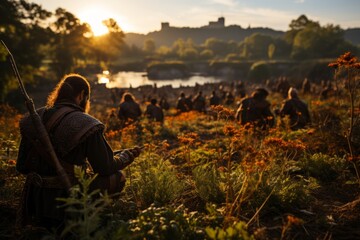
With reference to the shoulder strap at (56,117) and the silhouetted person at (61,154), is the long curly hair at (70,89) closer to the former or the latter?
the silhouetted person at (61,154)

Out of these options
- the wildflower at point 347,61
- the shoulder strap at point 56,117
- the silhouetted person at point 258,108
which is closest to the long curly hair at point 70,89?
the shoulder strap at point 56,117

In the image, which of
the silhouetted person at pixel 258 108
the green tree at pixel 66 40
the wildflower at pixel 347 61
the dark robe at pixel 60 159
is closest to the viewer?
the dark robe at pixel 60 159

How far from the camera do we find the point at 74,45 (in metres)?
54.0

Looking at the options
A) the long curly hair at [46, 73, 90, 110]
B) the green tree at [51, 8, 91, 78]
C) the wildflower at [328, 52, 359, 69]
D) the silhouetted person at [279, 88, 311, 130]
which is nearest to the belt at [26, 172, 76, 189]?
the long curly hair at [46, 73, 90, 110]

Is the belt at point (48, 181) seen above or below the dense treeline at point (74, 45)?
below

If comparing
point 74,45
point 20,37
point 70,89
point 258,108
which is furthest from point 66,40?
point 70,89

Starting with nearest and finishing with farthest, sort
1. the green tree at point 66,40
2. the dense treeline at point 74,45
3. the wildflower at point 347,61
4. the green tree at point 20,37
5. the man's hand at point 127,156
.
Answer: the man's hand at point 127,156, the wildflower at point 347,61, the green tree at point 20,37, the dense treeline at point 74,45, the green tree at point 66,40

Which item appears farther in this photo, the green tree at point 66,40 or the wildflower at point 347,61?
the green tree at point 66,40

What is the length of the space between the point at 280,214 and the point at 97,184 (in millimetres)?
2173

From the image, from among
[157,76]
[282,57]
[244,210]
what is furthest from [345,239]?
[282,57]

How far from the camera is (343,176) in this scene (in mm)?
5148

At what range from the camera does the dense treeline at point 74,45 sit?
83.4 ft

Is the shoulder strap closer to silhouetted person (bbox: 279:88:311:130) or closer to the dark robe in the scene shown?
the dark robe

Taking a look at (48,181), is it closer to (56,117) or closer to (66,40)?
(56,117)
